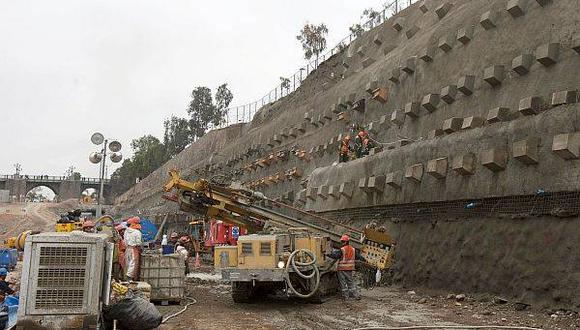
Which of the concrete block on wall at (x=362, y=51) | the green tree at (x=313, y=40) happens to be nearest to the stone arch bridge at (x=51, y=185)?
the green tree at (x=313, y=40)

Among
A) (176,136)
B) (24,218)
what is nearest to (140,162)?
(176,136)

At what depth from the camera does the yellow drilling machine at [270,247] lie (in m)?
14.2

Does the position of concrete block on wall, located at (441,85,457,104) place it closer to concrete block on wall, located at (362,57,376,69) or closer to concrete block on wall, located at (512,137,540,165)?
concrete block on wall, located at (512,137,540,165)

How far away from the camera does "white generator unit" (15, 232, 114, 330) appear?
803 centimetres

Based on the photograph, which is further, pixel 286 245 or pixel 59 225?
pixel 59 225

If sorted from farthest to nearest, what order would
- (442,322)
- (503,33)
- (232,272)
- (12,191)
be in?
1. (12,191)
2. (503,33)
3. (232,272)
4. (442,322)

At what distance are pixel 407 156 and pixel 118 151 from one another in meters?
11.3

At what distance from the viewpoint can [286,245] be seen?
14867mm

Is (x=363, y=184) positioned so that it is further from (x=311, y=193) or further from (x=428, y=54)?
(x=428, y=54)

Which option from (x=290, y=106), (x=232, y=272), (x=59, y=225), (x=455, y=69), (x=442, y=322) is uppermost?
(x=290, y=106)

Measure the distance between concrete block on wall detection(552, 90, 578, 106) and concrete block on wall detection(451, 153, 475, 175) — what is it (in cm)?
264

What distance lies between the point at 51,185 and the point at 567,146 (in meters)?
129

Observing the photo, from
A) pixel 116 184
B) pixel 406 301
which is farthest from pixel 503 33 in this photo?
pixel 116 184

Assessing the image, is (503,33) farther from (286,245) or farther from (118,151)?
(118,151)
